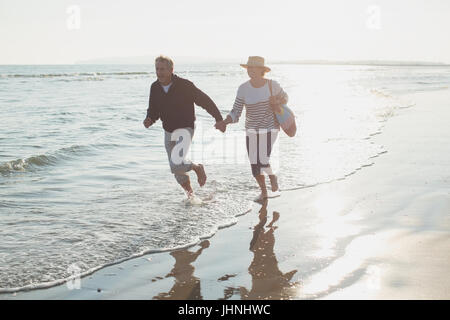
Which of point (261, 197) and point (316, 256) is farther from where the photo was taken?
point (261, 197)

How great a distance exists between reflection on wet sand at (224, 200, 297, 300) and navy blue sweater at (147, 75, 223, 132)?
2.09 m

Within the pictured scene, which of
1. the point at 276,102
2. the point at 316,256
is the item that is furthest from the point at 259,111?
the point at 316,256

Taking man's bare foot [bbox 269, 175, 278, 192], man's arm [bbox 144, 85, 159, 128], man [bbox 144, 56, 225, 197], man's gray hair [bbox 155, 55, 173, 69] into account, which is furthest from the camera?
man's bare foot [bbox 269, 175, 278, 192]

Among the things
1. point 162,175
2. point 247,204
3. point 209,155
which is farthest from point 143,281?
point 209,155

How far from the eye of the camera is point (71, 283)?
425 centimetres

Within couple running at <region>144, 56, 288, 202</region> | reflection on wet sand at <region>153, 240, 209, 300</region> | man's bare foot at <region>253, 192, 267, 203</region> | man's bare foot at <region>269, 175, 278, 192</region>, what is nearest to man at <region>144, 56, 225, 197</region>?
couple running at <region>144, 56, 288, 202</region>

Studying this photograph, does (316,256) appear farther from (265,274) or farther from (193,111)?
(193,111)

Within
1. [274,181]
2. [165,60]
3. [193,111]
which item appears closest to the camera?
[165,60]

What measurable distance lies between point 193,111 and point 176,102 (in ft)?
0.97

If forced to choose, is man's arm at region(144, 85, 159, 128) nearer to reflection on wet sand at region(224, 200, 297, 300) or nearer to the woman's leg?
the woman's leg

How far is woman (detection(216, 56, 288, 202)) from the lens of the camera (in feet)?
22.5

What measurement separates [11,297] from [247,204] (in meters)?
3.66

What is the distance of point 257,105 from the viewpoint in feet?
22.8
